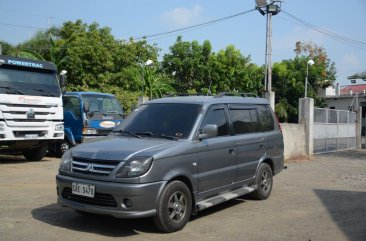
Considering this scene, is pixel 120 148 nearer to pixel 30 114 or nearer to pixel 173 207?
pixel 173 207

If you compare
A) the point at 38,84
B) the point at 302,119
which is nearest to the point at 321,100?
the point at 302,119

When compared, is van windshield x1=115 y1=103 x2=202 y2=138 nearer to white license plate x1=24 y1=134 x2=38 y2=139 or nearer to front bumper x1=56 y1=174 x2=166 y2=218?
front bumper x1=56 y1=174 x2=166 y2=218

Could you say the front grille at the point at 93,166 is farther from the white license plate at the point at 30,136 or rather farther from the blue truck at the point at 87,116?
the blue truck at the point at 87,116

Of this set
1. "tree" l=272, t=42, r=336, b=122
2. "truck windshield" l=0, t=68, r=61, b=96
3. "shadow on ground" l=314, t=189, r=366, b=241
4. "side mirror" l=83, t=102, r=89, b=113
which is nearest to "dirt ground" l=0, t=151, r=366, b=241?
"shadow on ground" l=314, t=189, r=366, b=241

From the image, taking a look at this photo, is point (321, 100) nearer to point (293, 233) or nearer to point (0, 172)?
point (0, 172)

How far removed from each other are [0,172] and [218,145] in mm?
7547

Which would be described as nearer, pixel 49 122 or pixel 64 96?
pixel 49 122

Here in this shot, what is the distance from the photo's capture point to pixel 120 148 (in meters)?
5.96

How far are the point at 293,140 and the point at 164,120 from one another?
10499 millimetres

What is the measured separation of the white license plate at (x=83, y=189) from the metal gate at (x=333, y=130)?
45.6 feet

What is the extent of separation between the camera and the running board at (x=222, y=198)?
21.5ft

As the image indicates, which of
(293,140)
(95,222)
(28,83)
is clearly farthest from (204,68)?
(95,222)

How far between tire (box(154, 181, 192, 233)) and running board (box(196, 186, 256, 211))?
0.29 meters

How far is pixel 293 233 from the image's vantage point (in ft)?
20.3
